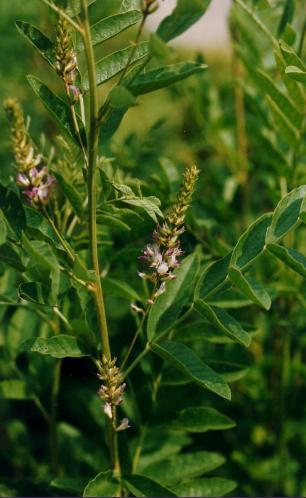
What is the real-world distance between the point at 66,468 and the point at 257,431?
1.41 ft

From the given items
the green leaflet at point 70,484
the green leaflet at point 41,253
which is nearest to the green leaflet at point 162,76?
the green leaflet at point 41,253

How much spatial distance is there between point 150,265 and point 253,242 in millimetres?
137

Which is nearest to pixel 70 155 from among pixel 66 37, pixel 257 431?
pixel 66 37

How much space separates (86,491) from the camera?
868mm

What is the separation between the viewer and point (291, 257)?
0.81 metres

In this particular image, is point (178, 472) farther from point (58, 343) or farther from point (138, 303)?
point (58, 343)

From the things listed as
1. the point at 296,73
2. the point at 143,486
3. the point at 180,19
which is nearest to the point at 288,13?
the point at 296,73

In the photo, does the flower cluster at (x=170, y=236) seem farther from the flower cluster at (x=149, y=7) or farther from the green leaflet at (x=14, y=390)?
the green leaflet at (x=14, y=390)

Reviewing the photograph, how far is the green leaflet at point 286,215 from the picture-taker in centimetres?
85

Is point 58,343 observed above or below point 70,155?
below

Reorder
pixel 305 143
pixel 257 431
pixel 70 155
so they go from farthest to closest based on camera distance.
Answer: pixel 257 431, pixel 305 143, pixel 70 155

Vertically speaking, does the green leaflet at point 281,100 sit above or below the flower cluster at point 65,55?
below

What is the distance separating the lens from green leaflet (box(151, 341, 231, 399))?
812 mm

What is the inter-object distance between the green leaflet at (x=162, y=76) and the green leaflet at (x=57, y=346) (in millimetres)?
321
